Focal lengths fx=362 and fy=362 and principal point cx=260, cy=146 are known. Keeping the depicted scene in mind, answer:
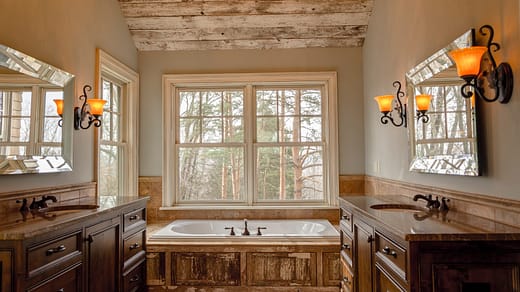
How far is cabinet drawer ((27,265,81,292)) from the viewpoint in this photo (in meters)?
1.61

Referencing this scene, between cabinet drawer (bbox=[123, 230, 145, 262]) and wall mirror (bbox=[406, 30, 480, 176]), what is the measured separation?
6.69 ft

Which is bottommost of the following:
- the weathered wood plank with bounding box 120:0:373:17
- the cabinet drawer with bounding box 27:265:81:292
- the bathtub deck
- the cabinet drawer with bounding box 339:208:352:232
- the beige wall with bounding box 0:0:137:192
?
the bathtub deck

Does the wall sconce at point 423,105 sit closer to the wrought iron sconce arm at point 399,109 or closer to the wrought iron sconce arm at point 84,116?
the wrought iron sconce arm at point 399,109

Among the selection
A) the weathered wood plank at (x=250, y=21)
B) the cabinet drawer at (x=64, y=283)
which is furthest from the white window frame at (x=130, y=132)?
the cabinet drawer at (x=64, y=283)

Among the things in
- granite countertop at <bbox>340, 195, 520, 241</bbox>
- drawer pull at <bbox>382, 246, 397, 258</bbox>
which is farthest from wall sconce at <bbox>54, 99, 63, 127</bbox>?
drawer pull at <bbox>382, 246, 397, 258</bbox>

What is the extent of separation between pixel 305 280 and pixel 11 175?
2.22 m

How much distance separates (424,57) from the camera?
92.1 inches

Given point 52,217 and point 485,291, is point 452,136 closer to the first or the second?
point 485,291

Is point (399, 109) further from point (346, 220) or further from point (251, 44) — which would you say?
point (251, 44)

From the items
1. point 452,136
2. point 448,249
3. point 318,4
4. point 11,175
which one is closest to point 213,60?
point 318,4

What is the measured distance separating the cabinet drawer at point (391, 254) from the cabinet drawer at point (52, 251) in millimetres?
1528

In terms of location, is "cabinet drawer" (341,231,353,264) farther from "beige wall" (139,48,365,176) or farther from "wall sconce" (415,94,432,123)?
"beige wall" (139,48,365,176)

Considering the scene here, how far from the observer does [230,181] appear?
13.1 feet

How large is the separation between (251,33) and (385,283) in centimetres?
282
